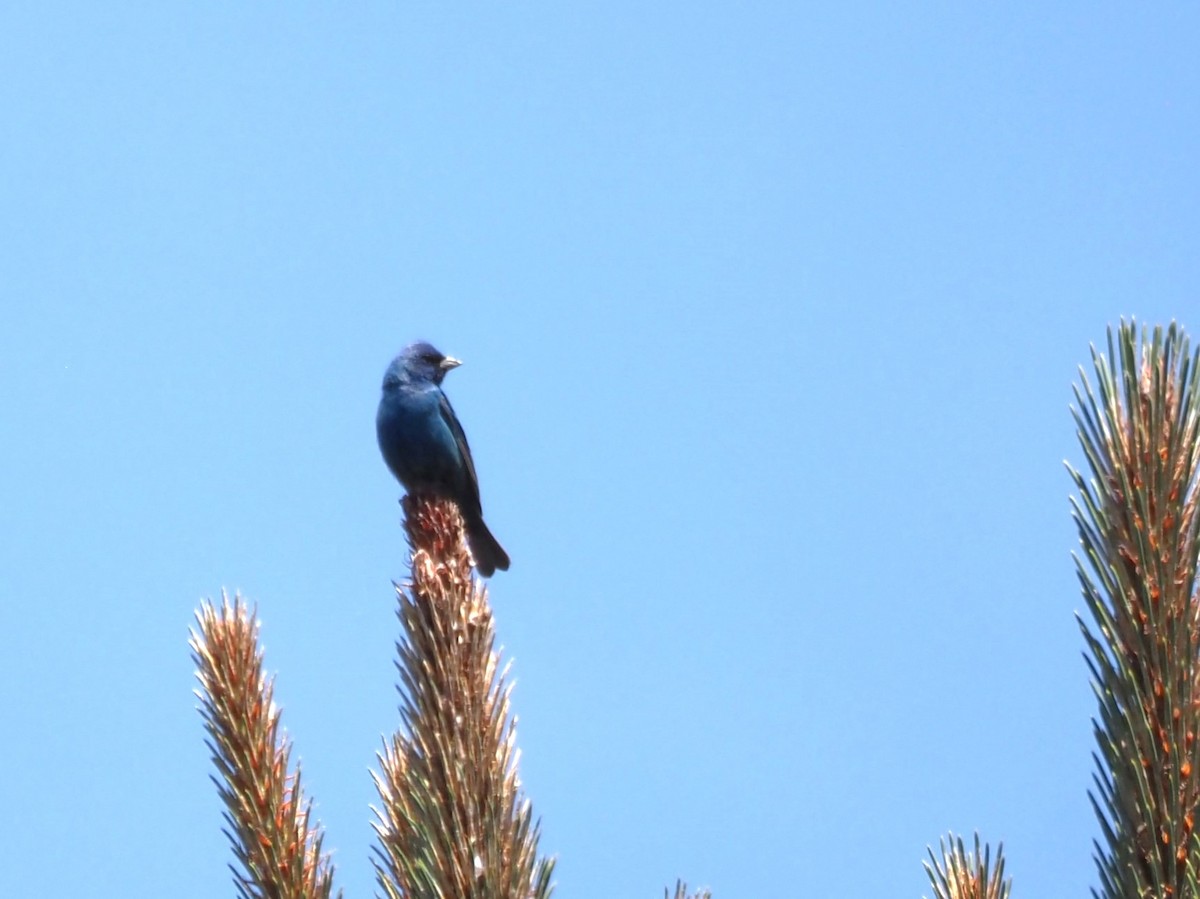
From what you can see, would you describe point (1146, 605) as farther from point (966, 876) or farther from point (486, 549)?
point (486, 549)

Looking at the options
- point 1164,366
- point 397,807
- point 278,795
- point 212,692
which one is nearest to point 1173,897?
point 1164,366

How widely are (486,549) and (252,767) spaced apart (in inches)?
281

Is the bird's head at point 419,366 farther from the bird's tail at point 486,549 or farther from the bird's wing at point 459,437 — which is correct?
the bird's tail at point 486,549

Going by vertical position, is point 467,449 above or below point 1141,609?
above

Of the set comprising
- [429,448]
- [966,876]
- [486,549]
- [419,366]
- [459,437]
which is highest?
[419,366]

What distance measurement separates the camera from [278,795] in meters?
2.65

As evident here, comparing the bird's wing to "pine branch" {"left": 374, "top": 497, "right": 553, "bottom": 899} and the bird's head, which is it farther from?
"pine branch" {"left": 374, "top": 497, "right": 553, "bottom": 899}

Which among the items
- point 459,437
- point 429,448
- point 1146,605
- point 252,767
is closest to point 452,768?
point 252,767

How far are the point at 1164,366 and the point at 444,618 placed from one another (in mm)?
1446

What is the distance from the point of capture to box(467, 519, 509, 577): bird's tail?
9711 mm

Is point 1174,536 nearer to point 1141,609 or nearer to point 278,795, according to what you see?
point 1141,609

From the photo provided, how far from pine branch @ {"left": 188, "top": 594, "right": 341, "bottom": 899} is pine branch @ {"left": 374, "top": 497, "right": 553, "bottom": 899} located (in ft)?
0.51

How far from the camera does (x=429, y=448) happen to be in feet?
30.0

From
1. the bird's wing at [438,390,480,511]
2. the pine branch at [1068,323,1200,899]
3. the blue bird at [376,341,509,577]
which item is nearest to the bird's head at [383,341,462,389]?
the blue bird at [376,341,509,577]
